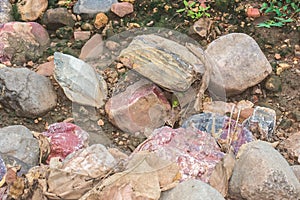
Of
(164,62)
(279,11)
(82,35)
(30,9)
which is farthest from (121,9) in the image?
(279,11)

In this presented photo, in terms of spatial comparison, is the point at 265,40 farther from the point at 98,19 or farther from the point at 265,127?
the point at 98,19

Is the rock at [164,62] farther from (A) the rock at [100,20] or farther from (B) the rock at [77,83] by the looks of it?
(A) the rock at [100,20]

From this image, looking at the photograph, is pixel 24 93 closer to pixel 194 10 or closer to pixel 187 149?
pixel 187 149

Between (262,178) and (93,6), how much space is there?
1.52 metres

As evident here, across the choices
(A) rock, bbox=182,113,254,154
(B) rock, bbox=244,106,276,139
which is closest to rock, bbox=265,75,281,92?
(B) rock, bbox=244,106,276,139

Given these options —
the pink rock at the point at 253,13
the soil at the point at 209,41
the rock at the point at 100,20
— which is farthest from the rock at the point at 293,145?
the rock at the point at 100,20

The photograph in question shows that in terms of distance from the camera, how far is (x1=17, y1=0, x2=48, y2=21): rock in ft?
11.1

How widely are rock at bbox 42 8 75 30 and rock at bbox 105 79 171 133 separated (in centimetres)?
69

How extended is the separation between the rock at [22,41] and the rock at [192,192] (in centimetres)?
126

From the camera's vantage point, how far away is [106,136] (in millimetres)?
2852

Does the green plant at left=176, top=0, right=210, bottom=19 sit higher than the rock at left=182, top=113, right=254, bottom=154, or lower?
higher

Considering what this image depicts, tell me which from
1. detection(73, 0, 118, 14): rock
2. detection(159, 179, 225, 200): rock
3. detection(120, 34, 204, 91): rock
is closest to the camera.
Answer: detection(159, 179, 225, 200): rock

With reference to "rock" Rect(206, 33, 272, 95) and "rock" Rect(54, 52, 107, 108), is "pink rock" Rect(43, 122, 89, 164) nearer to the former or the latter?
"rock" Rect(54, 52, 107, 108)

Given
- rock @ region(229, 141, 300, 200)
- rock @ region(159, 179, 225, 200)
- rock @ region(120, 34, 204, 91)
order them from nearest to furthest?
rock @ region(159, 179, 225, 200), rock @ region(229, 141, 300, 200), rock @ region(120, 34, 204, 91)
